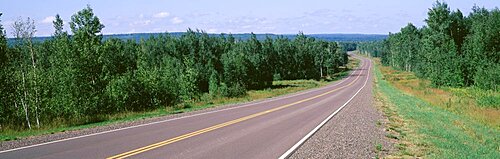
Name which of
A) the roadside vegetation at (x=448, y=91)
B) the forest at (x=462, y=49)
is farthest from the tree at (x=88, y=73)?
the forest at (x=462, y=49)

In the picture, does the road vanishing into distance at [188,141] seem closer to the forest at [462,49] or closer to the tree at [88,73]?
the tree at [88,73]

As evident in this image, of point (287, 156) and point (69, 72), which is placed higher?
point (69, 72)

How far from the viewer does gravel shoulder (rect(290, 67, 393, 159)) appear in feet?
41.0

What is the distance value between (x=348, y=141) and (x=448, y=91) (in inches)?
1685

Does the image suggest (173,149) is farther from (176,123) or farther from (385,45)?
(385,45)

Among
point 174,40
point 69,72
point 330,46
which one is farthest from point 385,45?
point 69,72

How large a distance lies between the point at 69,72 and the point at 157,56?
2603 inches

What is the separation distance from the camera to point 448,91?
52031mm

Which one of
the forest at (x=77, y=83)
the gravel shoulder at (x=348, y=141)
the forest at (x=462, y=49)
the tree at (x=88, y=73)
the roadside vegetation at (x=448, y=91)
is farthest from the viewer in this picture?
the forest at (x=462, y=49)

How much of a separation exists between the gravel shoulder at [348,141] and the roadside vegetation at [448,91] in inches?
25.9

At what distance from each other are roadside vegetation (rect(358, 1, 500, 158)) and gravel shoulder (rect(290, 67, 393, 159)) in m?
0.66

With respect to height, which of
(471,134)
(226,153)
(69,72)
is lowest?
(471,134)

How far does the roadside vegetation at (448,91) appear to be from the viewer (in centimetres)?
1554

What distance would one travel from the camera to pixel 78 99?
2669 centimetres
